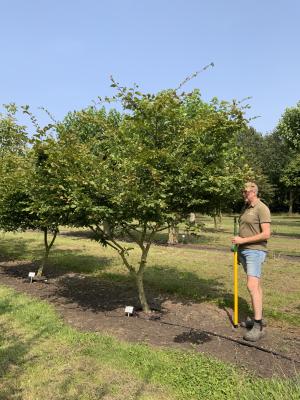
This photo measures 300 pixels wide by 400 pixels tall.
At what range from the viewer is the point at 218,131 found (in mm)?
6434

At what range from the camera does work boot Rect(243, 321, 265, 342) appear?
555 centimetres

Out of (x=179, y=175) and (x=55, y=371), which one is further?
(x=179, y=175)

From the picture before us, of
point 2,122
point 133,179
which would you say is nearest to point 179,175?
point 133,179

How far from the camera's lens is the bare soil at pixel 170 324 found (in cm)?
505

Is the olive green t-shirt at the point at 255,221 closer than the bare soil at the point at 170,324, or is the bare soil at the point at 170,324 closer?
the bare soil at the point at 170,324

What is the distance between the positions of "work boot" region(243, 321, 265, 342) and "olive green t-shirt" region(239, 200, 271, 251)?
1.06 m

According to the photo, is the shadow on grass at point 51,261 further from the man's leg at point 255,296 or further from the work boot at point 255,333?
the work boot at point 255,333

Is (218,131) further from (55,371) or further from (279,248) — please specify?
(279,248)

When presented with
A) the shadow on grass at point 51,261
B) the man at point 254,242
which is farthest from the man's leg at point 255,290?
the shadow on grass at point 51,261

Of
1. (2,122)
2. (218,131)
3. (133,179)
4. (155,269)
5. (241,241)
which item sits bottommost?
(155,269)

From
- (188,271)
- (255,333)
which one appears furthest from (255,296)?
(188,271)

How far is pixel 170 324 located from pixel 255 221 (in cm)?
204

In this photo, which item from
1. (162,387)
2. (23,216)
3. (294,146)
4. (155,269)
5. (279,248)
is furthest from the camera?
(294,146)

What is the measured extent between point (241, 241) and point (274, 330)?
150 centimetres
